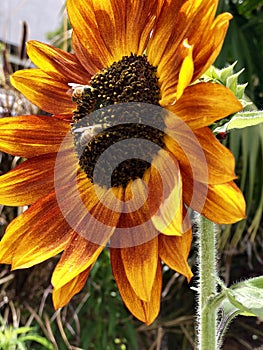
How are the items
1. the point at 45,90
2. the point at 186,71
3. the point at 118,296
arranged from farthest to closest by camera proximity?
the point at 118,296, the point at 45,90, the point at 186,71

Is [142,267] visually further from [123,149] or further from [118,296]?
[118,296]

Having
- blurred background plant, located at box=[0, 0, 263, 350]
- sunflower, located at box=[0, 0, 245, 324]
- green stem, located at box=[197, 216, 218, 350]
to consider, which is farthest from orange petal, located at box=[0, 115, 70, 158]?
blurred background plant, located at box=[0, 0, 263, 350]

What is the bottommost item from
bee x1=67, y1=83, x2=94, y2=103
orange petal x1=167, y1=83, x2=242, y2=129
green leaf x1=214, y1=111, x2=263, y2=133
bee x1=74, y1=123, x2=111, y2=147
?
bee x1=74, y1=123, x2=111, y2=147

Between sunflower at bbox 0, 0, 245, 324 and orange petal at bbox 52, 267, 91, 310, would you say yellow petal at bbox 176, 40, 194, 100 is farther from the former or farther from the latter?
orange petal at bbox 52, 267, 91, 310

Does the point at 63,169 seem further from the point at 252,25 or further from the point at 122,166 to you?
the point at 252,25

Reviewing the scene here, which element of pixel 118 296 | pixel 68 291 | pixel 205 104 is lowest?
pixel 118 296

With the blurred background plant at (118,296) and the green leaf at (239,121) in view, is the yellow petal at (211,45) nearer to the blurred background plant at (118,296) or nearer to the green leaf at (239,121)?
the green leaf at (239,121)

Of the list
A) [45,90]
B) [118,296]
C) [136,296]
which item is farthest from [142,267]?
[118,296]
